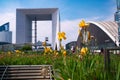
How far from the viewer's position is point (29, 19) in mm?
99125

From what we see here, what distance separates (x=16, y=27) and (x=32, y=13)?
6.49m

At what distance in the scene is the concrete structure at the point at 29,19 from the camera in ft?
287

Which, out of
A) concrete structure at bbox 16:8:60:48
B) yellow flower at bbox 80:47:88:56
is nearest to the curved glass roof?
concrete structure at bbox 16:8:60:48

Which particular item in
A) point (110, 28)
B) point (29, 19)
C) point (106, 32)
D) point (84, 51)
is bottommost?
point (84, 51)

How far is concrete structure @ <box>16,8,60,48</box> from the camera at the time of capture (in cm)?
8750

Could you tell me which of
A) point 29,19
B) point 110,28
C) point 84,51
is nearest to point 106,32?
point 110,28

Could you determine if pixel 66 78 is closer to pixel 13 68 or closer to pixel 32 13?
pixel 13 68

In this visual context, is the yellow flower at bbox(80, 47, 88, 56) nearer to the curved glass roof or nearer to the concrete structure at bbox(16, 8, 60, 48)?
the curved glass roof

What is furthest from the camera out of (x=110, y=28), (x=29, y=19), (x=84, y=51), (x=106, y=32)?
(x=29, y=19)

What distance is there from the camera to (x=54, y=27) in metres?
89.9

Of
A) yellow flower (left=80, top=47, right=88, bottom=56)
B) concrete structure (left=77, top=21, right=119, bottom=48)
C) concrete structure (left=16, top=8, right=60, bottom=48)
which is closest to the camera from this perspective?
yellow flower (left=80, top=47, right=88, bottom=56)

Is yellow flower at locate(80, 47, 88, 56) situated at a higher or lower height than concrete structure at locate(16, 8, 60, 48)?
lower

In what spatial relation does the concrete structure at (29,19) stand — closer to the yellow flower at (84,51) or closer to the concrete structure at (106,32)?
the concrete structure at (106,32)

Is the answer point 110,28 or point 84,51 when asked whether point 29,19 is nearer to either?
point 110,28
